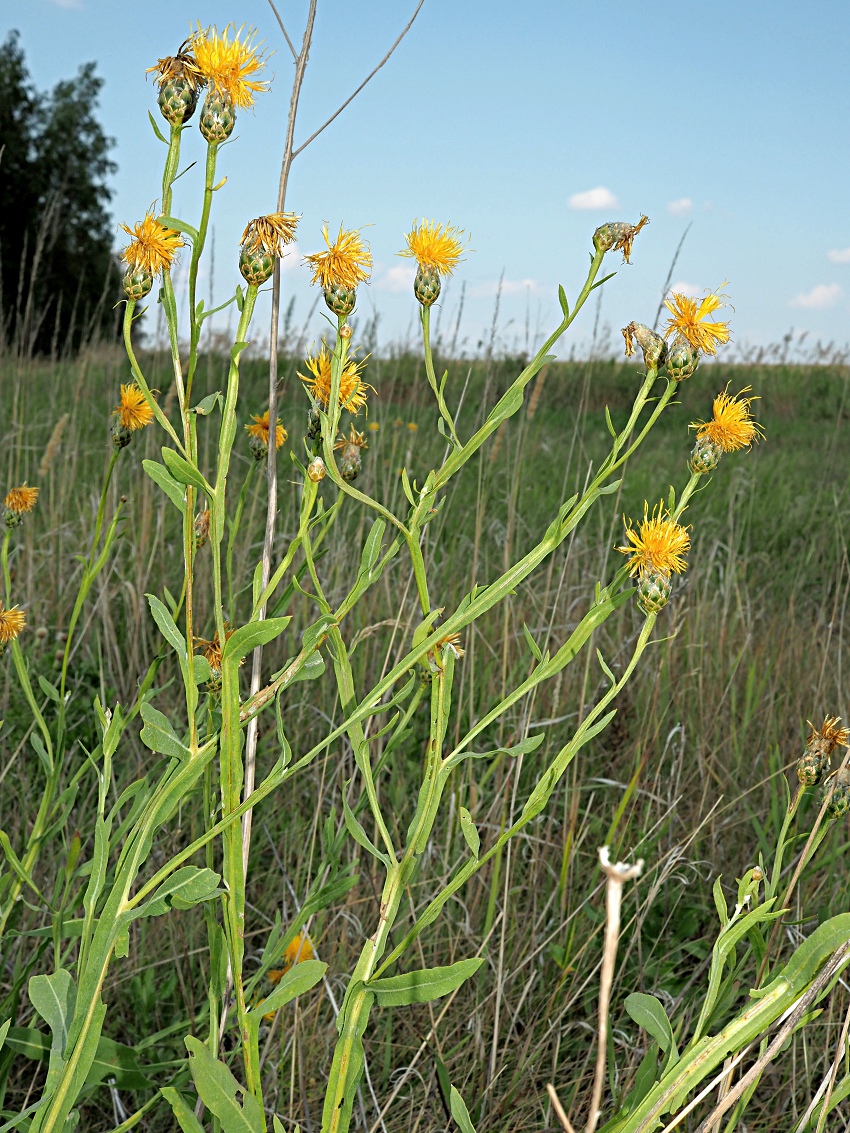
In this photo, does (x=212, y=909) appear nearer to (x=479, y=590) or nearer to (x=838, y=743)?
(x=479, y=590)

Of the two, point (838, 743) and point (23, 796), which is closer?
point (838, 743)

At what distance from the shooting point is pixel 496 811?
70.6 inches

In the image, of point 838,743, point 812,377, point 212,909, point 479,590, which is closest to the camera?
point 479,590

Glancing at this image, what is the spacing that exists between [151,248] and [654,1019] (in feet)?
2.40

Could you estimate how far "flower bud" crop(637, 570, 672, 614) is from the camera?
898 millimetres

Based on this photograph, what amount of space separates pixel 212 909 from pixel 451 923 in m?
0.78

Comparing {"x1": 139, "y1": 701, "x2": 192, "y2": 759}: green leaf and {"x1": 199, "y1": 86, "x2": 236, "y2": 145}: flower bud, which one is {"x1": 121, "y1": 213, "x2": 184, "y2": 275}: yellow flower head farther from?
{"x1": 139, "y1": 701, "x2": 192, "y2": 759}: green leaf

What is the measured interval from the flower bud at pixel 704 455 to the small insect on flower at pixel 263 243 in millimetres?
421

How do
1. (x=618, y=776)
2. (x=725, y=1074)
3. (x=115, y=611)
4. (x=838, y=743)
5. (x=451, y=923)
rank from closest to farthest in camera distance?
(x=725, y=1074)
(x=838, y=743)
(x=451, y=923)
(x=618, y=776)
(x=115, y=611)

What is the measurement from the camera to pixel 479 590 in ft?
2.79

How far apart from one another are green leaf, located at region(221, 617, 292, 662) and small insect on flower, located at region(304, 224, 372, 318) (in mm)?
282

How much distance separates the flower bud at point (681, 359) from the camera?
88cm

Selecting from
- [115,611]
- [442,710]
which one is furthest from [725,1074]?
[115,611]

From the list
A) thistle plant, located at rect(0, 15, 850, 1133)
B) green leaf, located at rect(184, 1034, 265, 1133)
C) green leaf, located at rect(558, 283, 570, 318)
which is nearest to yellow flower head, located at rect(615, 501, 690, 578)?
thistle plant, located at rect(0, 15, 850, 1133)
